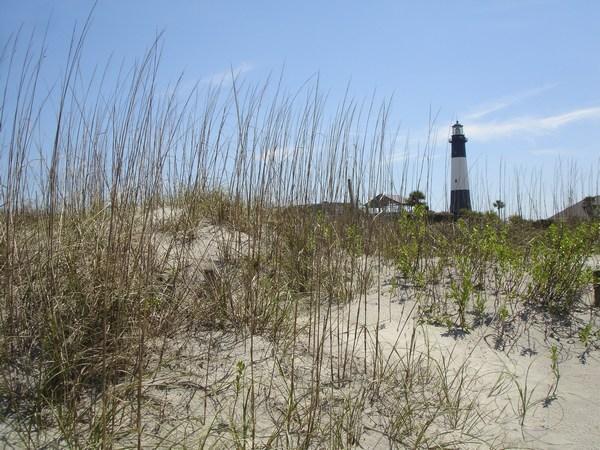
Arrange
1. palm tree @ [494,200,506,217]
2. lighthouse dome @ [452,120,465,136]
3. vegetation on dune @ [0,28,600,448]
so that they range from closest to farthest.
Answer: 1. vegetation on dune @ [0,28,600,448]
2. palm tree @ [494,200,506,217]
3. lighthouse dome @ [452,120,465,136]

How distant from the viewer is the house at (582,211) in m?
5.65

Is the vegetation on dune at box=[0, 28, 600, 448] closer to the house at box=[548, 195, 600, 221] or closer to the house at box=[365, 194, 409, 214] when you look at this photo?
the house at box=[365, 194, 409, 214]

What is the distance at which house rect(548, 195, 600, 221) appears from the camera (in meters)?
5.65

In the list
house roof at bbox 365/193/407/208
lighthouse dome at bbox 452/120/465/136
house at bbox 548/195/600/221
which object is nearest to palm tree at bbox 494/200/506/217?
house at bbox 548/195/600/221

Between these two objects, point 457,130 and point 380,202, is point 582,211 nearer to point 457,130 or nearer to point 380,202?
point 380,202

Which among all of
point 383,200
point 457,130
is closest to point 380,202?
point 383,200

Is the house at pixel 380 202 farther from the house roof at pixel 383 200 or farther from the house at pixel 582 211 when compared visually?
the house at pixel 582 211

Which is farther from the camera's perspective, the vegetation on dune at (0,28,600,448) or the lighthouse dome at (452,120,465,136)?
the lighthouse dome at (452,120,465,136)

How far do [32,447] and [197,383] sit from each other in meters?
0.59

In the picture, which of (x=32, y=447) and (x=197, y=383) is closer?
(x=32, y=447)

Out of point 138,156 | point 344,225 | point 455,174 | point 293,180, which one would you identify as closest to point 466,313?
point 344,225

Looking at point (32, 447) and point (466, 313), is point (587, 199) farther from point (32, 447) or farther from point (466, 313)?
point (32, 447)

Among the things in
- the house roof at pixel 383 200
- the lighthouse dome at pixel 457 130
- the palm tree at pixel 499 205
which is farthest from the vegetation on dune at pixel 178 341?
the lighthouse dome at pixel 457 130

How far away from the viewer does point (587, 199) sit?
21.7 feet
